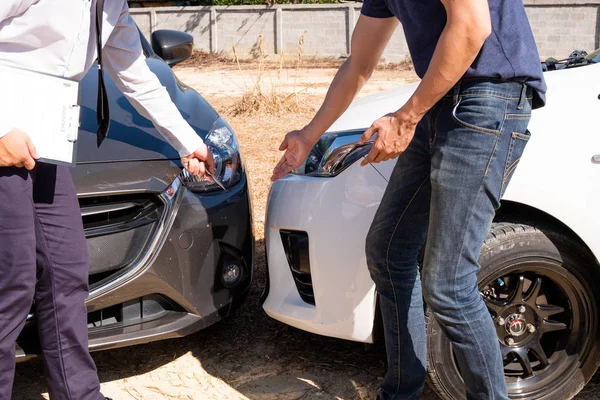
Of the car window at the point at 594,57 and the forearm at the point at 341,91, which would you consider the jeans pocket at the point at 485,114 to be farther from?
the car window at the point at 594,57

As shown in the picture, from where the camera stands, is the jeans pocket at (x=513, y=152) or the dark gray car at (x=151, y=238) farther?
the dark gray car at (x=151, y=238)

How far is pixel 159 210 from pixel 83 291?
41cm

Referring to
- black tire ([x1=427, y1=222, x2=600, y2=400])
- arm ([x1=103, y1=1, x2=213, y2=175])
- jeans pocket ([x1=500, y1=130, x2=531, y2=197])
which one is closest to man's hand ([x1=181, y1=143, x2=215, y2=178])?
arm ([x1=103, y1=1, x2=213, y2=175])

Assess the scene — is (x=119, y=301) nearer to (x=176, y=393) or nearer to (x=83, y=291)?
(x=83, y=291)

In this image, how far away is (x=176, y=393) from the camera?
114 inches

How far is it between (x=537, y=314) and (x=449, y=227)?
2.43 ft

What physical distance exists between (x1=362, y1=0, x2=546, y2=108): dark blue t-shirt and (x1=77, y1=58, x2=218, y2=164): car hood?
1.09 metres

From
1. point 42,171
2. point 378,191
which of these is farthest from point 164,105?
point 378,191

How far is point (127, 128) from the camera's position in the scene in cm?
282

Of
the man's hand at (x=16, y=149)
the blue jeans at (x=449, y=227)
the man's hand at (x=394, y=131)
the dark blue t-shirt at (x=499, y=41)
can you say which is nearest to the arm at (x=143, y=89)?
the man's hand at (x=16, y=149)

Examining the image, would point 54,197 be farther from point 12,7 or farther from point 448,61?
point 448,61

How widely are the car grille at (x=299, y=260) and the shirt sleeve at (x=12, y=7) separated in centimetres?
116

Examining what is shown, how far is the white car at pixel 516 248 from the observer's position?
7.89 feet

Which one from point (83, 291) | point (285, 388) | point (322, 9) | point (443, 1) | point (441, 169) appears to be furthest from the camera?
point (322, 9)
